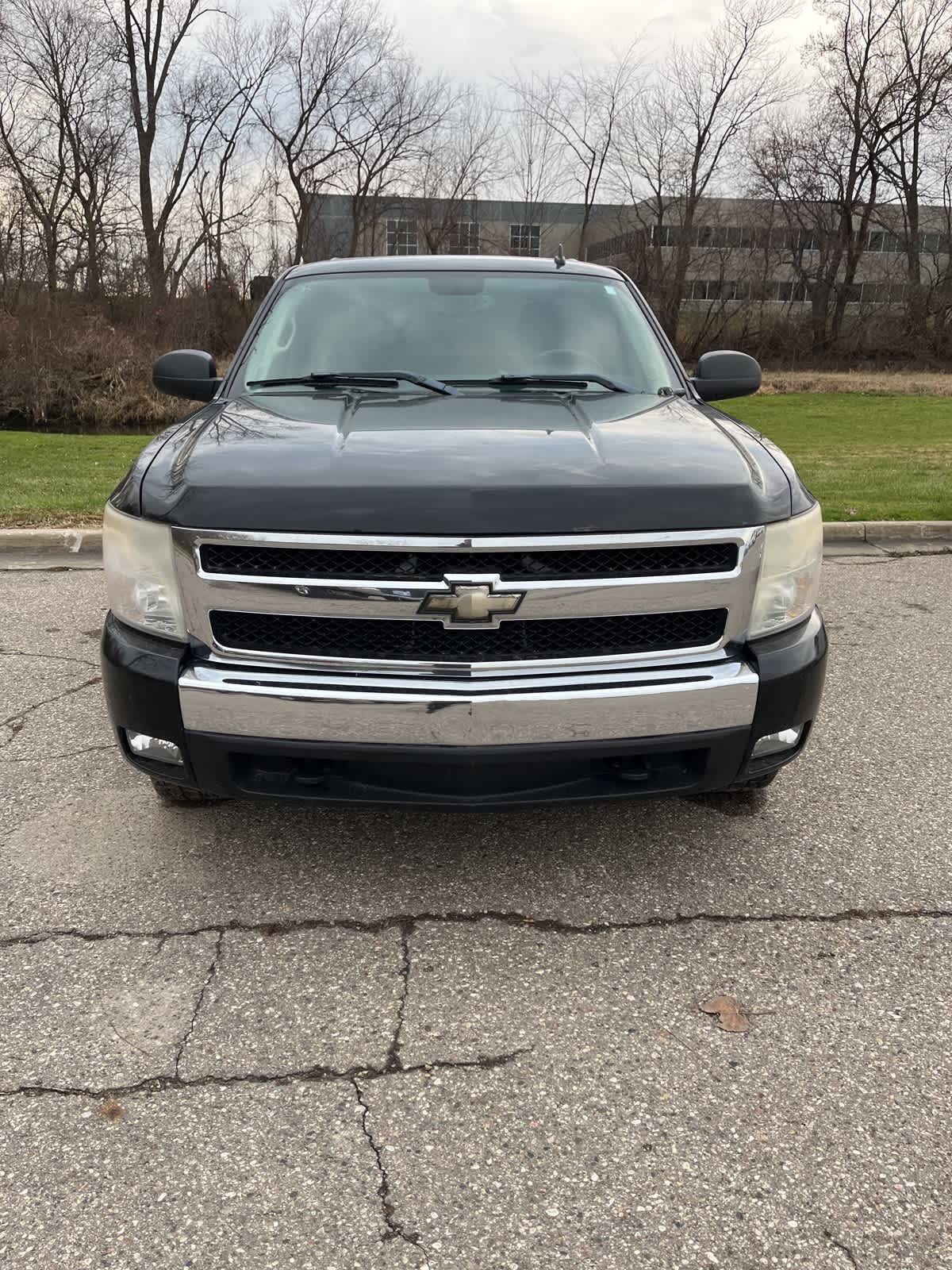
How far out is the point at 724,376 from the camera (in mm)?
3832

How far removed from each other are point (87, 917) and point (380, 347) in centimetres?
220

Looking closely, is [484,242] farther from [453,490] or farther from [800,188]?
[453,490]

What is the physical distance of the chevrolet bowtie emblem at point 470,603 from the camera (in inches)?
90.4

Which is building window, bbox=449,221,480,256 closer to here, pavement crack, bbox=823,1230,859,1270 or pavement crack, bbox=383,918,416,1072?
pavement crack, bbox=383,918,416,1072

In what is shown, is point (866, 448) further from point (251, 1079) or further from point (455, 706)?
point (251, 1079)

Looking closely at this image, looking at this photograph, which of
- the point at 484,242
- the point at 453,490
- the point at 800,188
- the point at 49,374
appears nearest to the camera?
the point at 453,490

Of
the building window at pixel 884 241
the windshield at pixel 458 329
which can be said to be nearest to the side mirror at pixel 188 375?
Answer: the windshield at pixel 458 329

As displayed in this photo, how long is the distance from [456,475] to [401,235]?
43048mm

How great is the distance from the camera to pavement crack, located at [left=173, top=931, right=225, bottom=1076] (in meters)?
2.14

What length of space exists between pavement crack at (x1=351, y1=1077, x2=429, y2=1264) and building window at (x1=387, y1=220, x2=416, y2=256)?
4286 centimetres

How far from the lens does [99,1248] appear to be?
167cm

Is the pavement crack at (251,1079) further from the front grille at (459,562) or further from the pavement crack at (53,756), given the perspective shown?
the pavement crack at (53,756)

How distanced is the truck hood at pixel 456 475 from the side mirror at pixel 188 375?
38.3 inches

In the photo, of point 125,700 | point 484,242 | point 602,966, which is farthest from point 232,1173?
point 484,242
